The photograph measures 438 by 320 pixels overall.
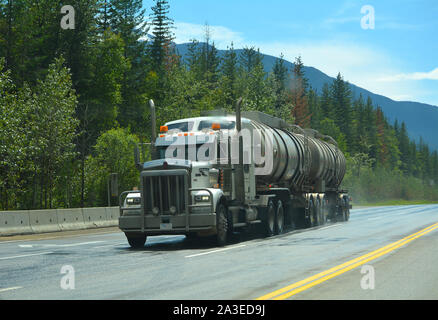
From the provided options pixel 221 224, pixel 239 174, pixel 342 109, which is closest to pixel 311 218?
pixel 239 174

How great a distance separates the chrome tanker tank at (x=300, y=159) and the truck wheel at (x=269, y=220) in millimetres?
910

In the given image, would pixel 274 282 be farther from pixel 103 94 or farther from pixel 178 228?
pixel 103 94

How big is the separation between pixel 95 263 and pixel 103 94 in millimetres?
52027

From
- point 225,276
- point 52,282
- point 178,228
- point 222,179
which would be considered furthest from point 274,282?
point 222,179

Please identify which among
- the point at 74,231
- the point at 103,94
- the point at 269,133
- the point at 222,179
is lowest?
the point at 74,231

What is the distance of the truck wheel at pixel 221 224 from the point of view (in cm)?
1664

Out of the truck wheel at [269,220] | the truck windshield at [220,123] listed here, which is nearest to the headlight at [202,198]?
the truck windshield at [220,123]

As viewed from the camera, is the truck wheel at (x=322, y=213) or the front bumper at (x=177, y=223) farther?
the truck wheel at (x=322, y=213)

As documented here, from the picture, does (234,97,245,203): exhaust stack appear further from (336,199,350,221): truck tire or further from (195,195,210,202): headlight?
(336,199,350,221): truck tire

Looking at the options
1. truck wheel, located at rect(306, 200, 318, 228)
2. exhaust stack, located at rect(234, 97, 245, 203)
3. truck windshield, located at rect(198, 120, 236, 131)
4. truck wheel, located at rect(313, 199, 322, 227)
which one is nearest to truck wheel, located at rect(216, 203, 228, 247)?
exhaust stack, located at rect(234, 97, 245, 203)

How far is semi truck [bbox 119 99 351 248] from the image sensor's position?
16.2m

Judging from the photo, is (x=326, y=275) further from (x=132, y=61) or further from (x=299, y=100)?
(x=299, y=100)

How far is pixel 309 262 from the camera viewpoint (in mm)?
12789

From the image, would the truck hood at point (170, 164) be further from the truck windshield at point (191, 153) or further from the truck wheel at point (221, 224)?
the truck wheel at point (221, 224)
